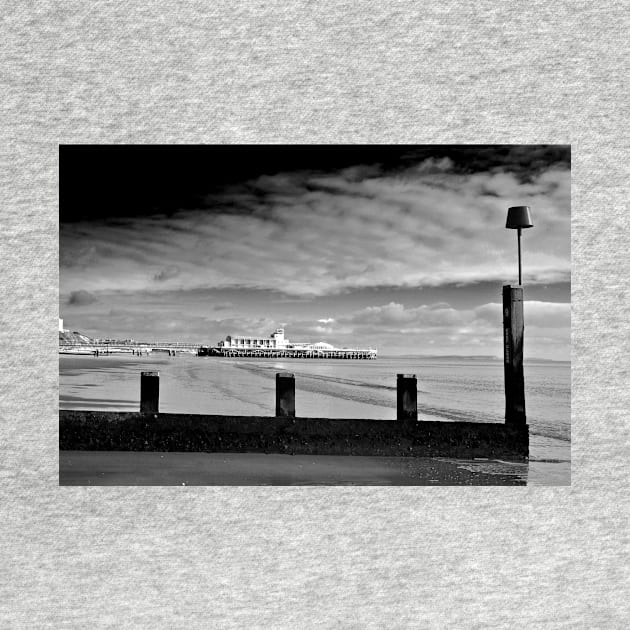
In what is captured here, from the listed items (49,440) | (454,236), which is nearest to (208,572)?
(49,440)

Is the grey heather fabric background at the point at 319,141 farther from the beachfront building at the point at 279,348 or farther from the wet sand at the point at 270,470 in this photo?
the beachfront building at the point at 279,348

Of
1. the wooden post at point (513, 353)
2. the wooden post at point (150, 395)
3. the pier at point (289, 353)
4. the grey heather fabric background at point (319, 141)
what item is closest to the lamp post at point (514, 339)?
the wooden post at point (513, 353)

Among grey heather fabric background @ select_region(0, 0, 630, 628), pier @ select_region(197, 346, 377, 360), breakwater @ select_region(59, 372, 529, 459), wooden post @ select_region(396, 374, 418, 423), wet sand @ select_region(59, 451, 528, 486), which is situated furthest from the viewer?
wooden post @ select_region(396, 374, 418, 423)

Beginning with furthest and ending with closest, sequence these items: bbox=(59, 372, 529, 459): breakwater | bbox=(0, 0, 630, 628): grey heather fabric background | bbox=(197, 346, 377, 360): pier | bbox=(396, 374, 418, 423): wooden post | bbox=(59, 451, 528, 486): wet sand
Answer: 1. bbox=(396, 374, 418, 423): wooden post
2. bbox=(59, 372, 529, 459): breakwater
3. bbox=(197, 346, 377, 360): pier
4. bbox=(59, 451, 528, 486): wet sand
5. bbox=(0, 0, 630, 628): grey heather fabric background

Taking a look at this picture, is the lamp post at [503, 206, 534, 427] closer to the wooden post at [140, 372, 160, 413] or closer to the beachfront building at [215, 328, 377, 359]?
the beachfront building at [215, 328, 377, 359]

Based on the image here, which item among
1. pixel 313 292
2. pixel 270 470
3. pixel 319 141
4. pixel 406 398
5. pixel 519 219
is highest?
pixel 319 141

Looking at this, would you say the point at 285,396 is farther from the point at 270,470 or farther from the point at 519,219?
the point at 519,219

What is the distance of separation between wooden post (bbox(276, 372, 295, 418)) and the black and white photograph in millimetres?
57

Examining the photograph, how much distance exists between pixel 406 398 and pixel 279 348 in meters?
0.62

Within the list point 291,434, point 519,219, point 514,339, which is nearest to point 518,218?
point 519,219

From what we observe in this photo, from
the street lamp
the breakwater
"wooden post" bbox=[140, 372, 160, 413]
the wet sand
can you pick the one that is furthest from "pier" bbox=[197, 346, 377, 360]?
the street lamp

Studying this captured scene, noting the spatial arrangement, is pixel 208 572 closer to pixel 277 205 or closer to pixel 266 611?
pixel 266 611

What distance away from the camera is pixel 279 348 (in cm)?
266

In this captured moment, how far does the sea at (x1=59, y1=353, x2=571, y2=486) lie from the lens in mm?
2451
